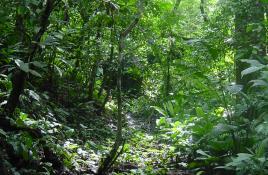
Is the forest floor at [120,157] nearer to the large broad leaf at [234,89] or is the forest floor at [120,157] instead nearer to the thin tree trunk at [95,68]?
the thin tree trunk at [95,68]

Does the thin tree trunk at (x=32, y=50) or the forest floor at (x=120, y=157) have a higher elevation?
the thin tree trunk at (x=32, y=50)

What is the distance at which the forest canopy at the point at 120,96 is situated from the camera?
3.34 metres

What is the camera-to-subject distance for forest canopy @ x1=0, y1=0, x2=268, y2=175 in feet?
11.0

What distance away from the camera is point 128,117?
9.27 m

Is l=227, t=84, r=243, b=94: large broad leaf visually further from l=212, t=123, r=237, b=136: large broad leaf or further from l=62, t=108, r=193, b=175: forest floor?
l=62, t=108, r=193, b=175: forest floor

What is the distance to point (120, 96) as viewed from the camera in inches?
168

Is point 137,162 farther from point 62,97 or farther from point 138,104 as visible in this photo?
point 138,104

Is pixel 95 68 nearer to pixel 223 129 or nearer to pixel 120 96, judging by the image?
pixel 120 96

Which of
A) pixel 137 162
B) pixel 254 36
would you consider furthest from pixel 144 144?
pixel 254 36

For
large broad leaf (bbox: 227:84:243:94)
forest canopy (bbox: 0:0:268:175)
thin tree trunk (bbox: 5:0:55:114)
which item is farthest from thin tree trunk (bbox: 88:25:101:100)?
thin tree trunk (bbox: 5:0:55:114)

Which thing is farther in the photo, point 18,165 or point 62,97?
point 62,97

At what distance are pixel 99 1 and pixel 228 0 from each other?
2.38m

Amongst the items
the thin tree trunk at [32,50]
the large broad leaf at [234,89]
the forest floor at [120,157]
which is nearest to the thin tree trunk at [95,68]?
the forest floor at [120,157]

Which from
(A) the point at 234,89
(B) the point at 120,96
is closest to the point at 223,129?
(A) the point at 234,89
